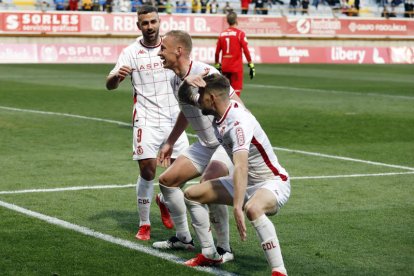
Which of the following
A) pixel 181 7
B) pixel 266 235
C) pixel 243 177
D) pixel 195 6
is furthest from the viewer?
pixel 195 6

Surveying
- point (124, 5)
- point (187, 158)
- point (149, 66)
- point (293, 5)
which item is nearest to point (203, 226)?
point (187, 158)

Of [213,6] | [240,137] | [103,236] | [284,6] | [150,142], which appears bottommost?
[284,6]

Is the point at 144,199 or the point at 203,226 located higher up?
the point at 203,226

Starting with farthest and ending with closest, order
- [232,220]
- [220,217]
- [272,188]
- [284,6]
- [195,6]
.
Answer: [284,6] < [195,6] < [232,220] < [220,217] < [272,188]

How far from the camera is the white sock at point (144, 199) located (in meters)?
9.14

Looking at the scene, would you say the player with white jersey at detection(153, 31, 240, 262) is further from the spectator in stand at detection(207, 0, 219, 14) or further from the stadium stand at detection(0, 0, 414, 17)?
the spectator in stand at detection(207, 0, 219, 14)

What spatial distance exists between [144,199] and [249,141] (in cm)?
245

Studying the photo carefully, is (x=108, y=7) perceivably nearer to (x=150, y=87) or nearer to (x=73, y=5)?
(x=73, y=5)

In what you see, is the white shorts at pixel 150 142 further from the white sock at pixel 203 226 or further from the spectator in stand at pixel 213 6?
the spectator in stand at pixel 213 6

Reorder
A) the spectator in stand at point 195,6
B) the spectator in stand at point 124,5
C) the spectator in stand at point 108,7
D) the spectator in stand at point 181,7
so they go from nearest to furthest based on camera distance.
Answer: the spectator in stand at point 108,7 < the spectator in stand at point 124,5 < the spectator in stand at point 195,6 < the spectator in stand at point 181,7

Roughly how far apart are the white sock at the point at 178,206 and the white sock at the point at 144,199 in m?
0.60

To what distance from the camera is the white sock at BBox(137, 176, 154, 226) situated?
914 centimetres

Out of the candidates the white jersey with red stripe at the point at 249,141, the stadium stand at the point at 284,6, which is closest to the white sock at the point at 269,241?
the white jersey with red stripe at the point at 249,141

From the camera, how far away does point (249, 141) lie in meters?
7.07
